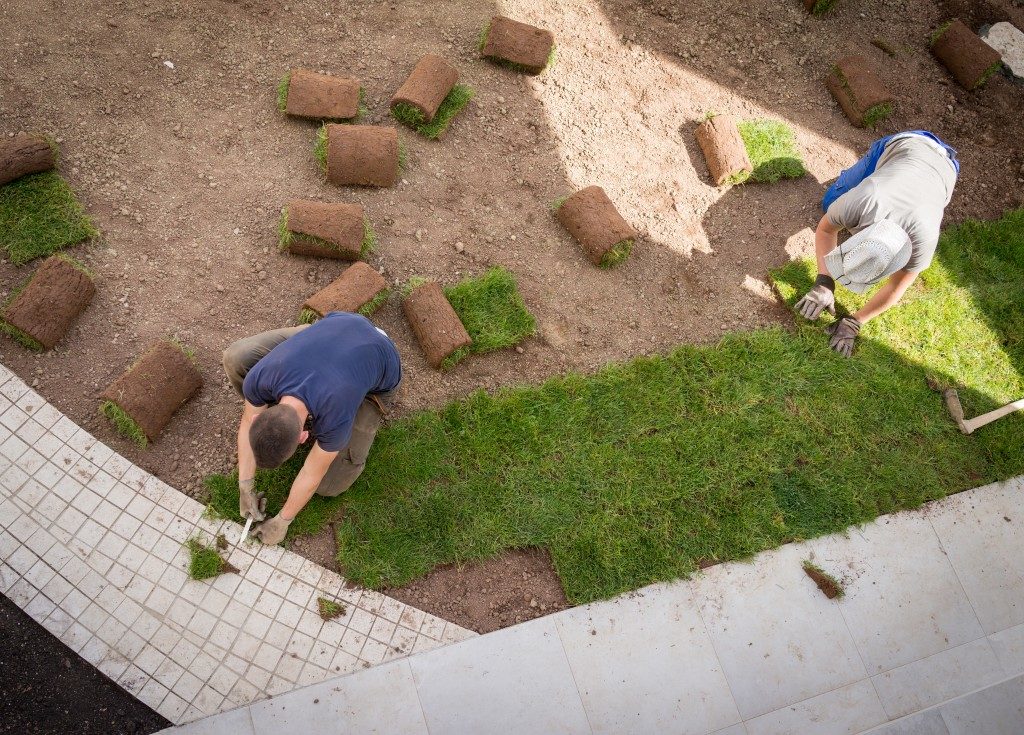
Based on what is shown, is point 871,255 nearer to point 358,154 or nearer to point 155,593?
point 358,154

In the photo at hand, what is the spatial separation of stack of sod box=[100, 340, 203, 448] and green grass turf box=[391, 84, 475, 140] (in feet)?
8.39

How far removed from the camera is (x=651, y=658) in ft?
14.4

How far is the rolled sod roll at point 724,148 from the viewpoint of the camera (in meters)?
5.57

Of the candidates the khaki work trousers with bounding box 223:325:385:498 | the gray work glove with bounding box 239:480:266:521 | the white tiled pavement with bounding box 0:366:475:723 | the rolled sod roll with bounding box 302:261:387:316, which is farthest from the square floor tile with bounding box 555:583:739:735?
the rolled sod roll with bounding box 302:261:387:316

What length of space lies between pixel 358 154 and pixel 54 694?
414 cm

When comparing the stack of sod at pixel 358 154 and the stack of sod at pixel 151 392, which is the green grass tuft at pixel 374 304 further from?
the stack of sod at pixel 151 392

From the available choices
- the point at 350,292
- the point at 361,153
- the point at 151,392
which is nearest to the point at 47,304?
the point at 151,392

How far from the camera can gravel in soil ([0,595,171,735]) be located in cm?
398

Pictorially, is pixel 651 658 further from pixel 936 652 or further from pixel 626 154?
pixel 626 154

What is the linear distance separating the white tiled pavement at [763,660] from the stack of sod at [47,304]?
9.26 ft

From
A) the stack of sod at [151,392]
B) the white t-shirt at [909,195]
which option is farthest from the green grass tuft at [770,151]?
the stack of sod at [151,392]

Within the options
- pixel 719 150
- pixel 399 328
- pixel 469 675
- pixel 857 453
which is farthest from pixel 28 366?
pixel 857 453

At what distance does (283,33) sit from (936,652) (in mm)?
7116

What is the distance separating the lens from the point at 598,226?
5.12m
